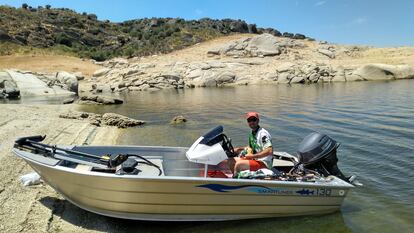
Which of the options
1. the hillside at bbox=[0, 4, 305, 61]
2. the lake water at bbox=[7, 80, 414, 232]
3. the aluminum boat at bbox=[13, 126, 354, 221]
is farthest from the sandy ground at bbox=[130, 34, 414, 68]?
the aluminum boat at bbox=[13, 126, 354, 221]

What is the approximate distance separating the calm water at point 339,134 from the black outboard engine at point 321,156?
0.88 metres

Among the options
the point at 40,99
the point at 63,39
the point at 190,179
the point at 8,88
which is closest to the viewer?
the point at 190,179

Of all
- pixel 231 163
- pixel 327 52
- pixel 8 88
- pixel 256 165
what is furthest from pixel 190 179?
pixel 327 52

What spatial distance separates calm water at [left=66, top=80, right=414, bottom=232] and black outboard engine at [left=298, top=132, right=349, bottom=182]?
2.90 ft

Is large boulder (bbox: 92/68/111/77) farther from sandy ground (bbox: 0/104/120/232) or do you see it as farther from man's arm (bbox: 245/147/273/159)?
man's arm (bbox: 245/147/273/159)

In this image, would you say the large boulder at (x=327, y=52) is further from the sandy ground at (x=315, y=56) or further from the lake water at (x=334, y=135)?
the lake water at (x=334, y=135)

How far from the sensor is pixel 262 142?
8.01m

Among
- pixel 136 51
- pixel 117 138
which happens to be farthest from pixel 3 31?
pixel 117 138

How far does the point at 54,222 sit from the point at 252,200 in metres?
3.52

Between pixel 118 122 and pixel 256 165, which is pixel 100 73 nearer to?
pixel 118 122

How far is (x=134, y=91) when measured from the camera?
40312 mm

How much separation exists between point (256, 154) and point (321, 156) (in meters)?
1.36

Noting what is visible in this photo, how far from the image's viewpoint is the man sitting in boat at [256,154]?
7.77 m

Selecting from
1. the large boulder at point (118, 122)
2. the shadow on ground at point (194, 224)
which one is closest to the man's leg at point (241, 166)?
the shadow on ground at point (194, 224)
